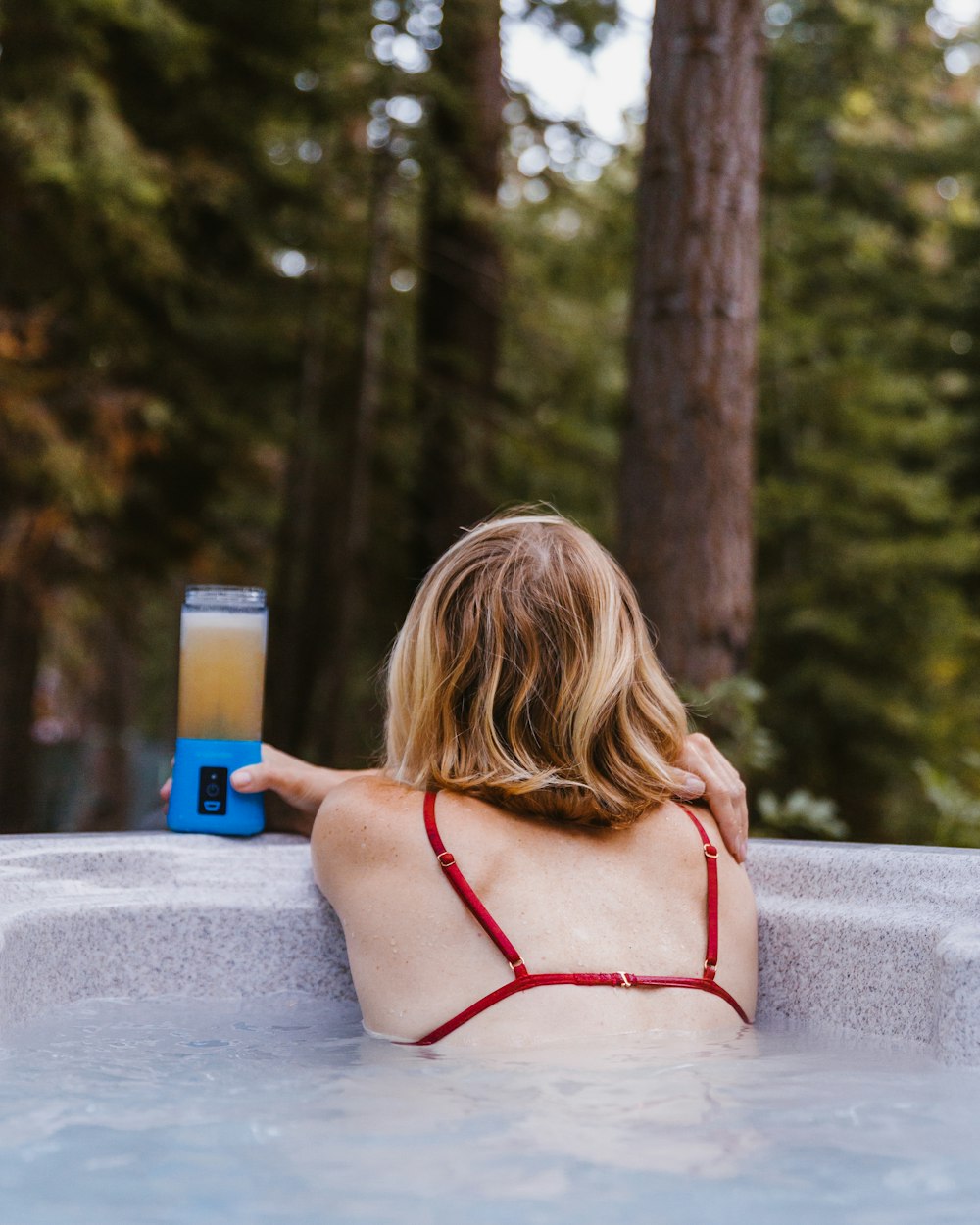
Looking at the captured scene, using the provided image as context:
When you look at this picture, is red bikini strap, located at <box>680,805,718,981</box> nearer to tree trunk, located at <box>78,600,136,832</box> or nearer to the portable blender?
the portable blender

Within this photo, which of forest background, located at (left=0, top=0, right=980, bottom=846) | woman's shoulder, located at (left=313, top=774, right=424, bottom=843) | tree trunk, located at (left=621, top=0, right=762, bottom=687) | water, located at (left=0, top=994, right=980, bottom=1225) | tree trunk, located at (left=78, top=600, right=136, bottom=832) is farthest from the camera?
tree trunk, located at (left=78, top=600, right=136, bottom=832)

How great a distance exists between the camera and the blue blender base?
9.61 ft

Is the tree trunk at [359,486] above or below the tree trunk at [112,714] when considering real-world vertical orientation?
above

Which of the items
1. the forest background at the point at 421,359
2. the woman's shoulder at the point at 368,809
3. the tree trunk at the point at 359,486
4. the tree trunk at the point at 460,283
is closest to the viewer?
the woman's shoulder at the point at 368,809

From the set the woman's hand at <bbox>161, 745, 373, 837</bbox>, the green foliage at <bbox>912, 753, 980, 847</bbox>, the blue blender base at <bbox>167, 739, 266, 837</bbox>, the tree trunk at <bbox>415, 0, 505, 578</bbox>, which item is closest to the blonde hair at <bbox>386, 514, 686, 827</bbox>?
the woman's hand at <bbox>161, 745, 373, 837</bbox>

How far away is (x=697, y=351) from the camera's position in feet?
14.2

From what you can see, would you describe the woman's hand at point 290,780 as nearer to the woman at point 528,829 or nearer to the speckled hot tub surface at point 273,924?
the speckled hot tub surface at point 273,924

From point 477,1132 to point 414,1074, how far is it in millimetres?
301

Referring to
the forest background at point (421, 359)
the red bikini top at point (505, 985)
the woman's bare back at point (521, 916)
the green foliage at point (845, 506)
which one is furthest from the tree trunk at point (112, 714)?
the red bikini top at point (505, 985)

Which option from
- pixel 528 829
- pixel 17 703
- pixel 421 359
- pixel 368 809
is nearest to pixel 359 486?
pixel 421 359

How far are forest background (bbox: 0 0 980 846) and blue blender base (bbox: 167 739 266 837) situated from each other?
11.3 ft

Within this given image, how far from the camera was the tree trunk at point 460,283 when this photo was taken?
26.4ft

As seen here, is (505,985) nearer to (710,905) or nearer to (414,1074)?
(414,1074)

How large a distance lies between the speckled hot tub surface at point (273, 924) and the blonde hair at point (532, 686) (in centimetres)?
59
